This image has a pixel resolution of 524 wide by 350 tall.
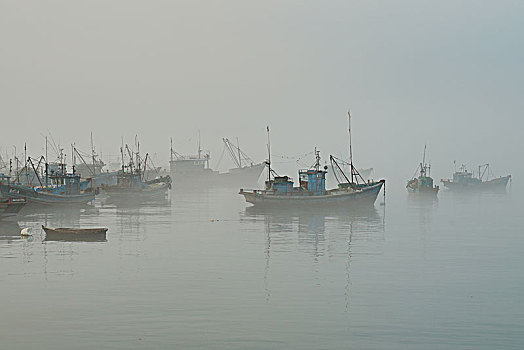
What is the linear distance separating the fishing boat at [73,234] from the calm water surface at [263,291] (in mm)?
963

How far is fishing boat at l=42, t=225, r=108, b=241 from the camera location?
151 feet

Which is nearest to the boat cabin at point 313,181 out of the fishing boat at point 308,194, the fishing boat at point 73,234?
the fishing boat at point 308,194

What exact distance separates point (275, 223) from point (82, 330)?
141ft

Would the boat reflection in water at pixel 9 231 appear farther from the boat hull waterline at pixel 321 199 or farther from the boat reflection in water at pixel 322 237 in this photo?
the boat hull waterline at pixel 321 199

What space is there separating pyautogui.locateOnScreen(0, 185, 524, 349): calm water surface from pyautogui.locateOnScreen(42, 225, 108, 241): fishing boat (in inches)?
37.9

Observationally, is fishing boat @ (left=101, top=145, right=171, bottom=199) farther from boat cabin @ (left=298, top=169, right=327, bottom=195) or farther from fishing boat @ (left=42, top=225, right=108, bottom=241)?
fishing boat @ (left=42, top=225, right=108, bottom=241)

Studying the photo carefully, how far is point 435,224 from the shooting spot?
65.6 meters

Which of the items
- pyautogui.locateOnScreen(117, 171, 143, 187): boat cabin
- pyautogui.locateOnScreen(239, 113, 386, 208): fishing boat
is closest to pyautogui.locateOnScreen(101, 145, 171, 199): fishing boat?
pyautogui.locateOnScreen(117, 171, 143, 187): boat cabin

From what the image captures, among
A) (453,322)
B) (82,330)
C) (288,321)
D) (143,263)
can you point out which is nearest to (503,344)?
(453,322)

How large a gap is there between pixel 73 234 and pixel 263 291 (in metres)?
23.5

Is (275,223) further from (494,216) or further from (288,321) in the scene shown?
(288,321)

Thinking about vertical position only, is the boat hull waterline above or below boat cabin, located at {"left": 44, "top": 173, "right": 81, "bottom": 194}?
below

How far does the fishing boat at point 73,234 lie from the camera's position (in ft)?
151

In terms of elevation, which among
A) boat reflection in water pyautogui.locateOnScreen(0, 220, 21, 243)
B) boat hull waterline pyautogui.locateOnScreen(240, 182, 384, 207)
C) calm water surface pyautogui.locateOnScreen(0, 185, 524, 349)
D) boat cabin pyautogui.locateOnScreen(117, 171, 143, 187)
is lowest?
calm water surface pyautogui.locateOnScreen(0, 185, 524, 349)
